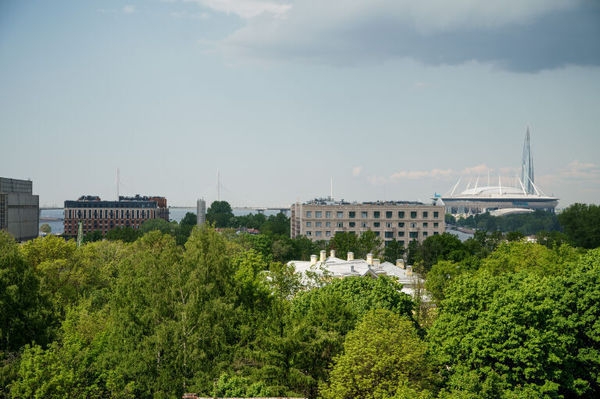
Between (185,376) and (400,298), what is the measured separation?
18.5 metres

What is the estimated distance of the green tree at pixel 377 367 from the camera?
32969mm

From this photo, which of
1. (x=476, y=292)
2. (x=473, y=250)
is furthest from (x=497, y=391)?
(x=473, y=250)

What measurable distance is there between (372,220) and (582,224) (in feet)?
178

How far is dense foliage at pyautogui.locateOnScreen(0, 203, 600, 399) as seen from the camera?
33.2 metres

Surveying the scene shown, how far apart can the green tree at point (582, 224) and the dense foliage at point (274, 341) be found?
81704mm

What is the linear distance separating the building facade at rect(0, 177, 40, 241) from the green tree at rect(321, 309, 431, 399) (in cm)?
11133

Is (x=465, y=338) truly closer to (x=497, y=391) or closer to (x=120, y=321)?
(x=497, y=391)

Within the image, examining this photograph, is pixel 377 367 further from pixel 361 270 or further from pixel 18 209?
pixel 18 209

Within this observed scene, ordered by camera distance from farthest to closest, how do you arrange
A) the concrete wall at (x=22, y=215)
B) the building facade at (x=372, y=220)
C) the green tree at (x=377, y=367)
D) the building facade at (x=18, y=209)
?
the building facade at (x=372, y=220)
the concrete wall at (x=22, y=215)
the building facade at (x=18, y=209)
the green tree at (x=377, y=367)

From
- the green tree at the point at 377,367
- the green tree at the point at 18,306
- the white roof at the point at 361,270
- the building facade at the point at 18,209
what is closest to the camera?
the green tree at the point at 377,367

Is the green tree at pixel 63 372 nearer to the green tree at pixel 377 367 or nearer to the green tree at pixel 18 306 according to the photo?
the green tree at pixel 18 306

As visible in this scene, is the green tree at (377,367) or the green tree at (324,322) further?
the green tree at (324,322)

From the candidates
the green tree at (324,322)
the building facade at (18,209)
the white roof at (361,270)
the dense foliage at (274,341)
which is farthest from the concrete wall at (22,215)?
the green tree at (324,322)

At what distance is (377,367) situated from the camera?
33.3m
